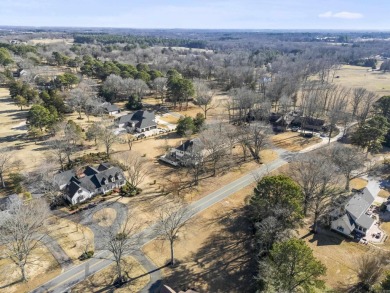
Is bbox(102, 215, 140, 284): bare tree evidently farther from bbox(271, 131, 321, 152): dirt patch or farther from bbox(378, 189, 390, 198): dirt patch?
bbox(271, 131, 321, 152): dirt patch

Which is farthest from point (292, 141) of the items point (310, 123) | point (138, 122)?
point (138, 122)

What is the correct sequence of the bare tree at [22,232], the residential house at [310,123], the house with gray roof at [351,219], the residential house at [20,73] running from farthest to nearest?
the residential house at [20,73]
the residential house at [310,123]
the house with gray roof at [351,219]
the bare tree at [22,232]

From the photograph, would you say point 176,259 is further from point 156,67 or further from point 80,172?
point 156,67

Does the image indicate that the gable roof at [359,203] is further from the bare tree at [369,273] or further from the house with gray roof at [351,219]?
the bare tree at [369,273]

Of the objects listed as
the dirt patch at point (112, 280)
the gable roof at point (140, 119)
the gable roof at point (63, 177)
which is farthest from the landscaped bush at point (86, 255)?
the gable roof at point (140, 119)

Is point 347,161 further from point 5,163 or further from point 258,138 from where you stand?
point 5,163
